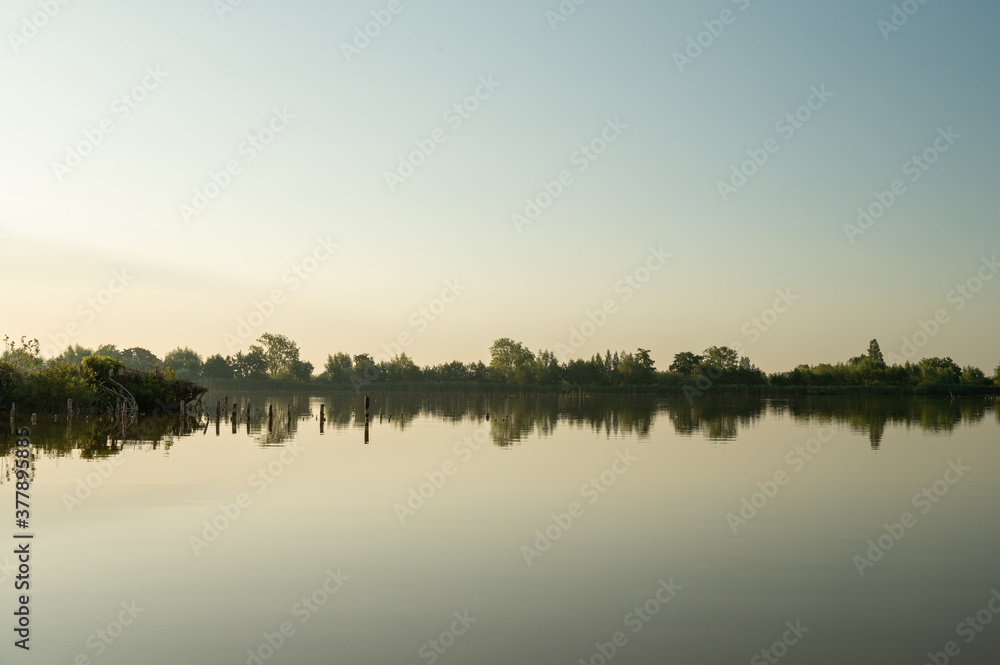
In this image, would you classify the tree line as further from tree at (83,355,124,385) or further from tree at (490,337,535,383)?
tree at (83,355,124,385)

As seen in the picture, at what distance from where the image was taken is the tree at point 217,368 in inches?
6816

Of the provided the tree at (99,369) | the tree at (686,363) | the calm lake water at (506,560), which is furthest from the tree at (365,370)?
the calm lake water at (506,560)

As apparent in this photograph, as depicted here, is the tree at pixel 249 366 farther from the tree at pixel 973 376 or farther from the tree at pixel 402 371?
the tree at pixel 973 376

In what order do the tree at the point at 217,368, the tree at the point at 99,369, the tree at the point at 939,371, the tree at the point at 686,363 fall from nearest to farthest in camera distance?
the tree at the point at 99,369
the tree at the point at 939,371
the tree at the point at 686,363
the tree at the point at 217,368

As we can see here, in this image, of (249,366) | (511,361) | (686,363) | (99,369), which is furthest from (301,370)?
(99,369)

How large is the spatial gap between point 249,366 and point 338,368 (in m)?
21.5

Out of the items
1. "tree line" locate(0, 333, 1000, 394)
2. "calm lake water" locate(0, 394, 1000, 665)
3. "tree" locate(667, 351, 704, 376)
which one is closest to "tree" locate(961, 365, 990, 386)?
"tree line" locate(0, 333, 1000, 394)

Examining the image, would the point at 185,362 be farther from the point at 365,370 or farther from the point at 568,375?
the point at 568,375

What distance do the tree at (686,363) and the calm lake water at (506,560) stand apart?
12605cm

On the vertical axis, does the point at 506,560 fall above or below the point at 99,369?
below

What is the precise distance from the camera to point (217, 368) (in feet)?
571

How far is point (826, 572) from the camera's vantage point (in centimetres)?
1566

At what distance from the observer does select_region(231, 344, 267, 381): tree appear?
577ft

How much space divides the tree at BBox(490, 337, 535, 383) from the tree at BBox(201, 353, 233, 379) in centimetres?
5788
